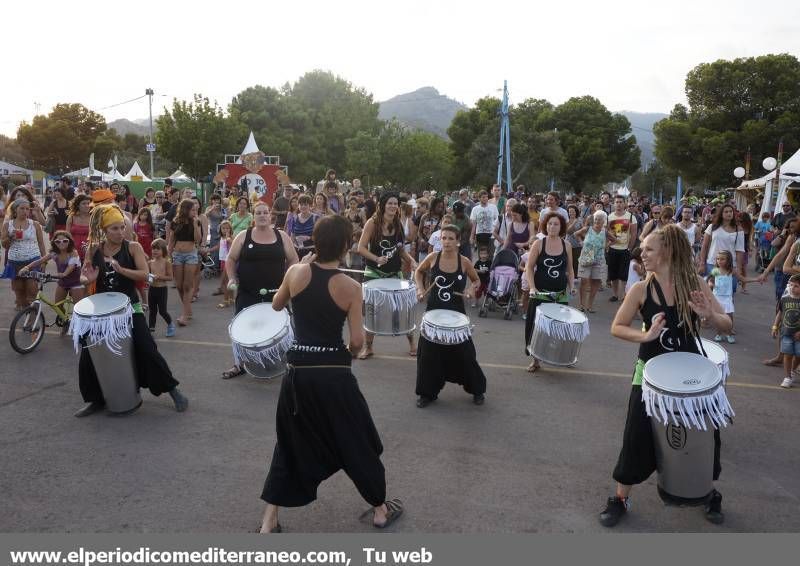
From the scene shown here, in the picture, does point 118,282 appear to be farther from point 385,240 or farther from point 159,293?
point 159,293

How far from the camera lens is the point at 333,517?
4.01 m

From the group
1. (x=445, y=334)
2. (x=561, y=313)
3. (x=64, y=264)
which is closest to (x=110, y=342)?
(x=445, y=334)

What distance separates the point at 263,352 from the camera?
6.10 m

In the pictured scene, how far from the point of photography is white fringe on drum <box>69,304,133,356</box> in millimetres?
5293

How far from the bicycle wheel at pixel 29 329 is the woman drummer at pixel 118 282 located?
9.07 feet

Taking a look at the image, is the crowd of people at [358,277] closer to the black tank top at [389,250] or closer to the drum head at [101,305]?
the black tank top at [389,250]

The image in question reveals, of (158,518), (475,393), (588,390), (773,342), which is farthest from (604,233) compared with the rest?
(158,518)

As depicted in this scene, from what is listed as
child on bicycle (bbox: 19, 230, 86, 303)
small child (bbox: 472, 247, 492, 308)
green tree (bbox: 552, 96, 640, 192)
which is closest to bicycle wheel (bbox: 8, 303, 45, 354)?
child on bicycle (bbox: 19, 230, 86, 303)

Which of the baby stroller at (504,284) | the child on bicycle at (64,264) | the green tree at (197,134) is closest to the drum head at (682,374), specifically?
the baby stroller at (504,284)

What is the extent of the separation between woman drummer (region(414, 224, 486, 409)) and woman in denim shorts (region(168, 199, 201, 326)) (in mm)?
4517

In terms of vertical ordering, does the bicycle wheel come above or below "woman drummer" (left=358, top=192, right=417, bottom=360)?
below

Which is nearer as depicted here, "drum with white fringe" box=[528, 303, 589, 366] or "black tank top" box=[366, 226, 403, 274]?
"drum with white fringe" box=[528, 303, 589, 366]

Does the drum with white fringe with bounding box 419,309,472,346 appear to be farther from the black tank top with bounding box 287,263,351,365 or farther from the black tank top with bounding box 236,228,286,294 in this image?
the black tank top with bounding box 287,263,351,365

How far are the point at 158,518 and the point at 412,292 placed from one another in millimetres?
3592
